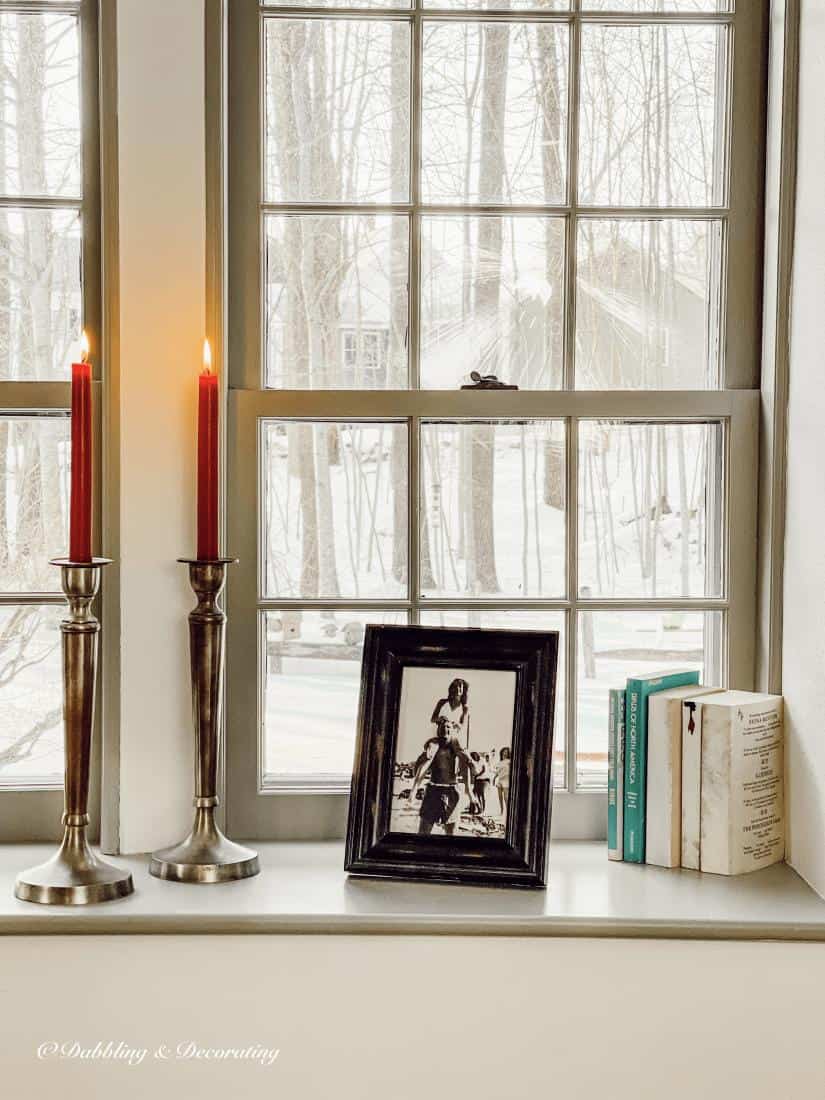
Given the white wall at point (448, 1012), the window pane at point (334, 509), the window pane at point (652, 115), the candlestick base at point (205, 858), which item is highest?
the window pane at point (652, 115)

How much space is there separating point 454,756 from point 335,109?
3.35 ft

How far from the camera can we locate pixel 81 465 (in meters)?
1.47

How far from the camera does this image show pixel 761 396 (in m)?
1.80

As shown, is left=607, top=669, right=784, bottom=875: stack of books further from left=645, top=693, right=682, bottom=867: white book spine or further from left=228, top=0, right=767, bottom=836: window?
left=228, top=0, right=767, bottom=836: window

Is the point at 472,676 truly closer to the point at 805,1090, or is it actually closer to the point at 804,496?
the point at 804,496

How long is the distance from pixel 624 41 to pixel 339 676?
1105mm

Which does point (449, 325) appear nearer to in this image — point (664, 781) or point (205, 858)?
point (664, 781)

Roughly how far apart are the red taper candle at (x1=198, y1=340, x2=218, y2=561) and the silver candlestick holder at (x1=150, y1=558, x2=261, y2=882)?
0.03 m

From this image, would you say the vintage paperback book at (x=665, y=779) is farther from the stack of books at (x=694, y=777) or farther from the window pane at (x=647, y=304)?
the window pane at (x=647, y=304)

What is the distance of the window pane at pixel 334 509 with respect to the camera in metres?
1.80

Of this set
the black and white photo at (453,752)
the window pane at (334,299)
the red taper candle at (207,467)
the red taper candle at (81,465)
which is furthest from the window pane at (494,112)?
the black and white photo at (453,752)

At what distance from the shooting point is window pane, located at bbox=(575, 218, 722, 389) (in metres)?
1.82

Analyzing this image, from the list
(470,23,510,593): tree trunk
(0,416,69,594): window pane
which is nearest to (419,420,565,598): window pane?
(470,23,510,593): tree trunk

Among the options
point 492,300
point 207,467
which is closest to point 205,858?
point 207,467
